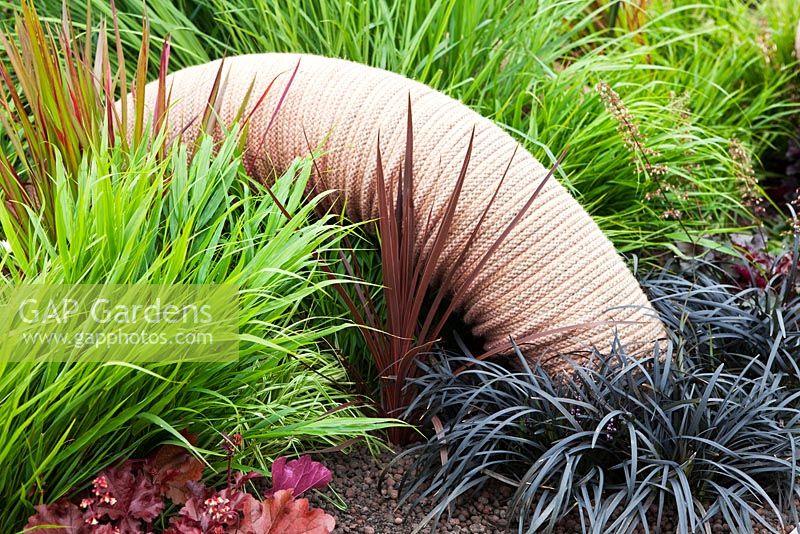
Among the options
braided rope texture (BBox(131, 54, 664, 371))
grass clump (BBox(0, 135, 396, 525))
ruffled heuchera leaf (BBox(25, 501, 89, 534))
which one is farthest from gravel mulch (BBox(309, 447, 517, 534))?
ruffled heuchera leaf (BBox(25, 501, 89, 534))

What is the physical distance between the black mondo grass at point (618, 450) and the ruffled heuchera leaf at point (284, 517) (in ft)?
1.14

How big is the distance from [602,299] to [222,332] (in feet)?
3.68

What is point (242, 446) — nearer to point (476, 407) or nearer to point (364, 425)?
point (364, 425)

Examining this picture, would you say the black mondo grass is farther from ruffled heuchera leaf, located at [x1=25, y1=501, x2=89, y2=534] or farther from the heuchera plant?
ruffled heuchera leaf, located at [x1=25, y1=501, x2=89, y2=534]

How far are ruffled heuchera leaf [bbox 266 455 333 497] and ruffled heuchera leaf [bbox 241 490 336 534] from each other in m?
0.12

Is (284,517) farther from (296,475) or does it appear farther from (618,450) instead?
(618,450)

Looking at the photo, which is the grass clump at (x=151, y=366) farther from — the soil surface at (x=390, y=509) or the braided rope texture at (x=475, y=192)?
the braided rope texture at (x=475, y=192)

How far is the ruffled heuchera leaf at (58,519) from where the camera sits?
1755 mm

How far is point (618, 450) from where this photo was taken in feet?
7.25

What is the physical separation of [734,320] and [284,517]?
1551 millimetres

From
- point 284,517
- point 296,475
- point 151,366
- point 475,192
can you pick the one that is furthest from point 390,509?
point 475,192

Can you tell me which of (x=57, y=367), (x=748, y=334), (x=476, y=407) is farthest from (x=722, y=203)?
(x=57, y=367)

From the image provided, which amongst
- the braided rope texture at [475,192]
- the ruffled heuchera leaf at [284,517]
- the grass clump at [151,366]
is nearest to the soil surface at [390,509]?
the grass clump at [151,366]

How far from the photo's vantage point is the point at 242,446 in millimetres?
2119
